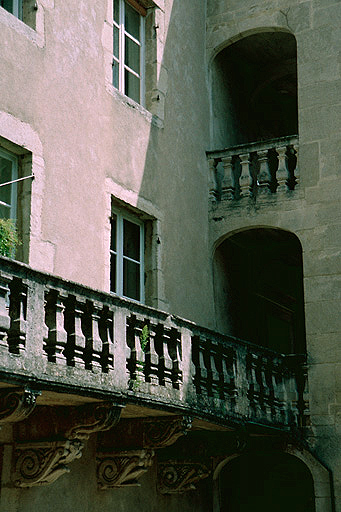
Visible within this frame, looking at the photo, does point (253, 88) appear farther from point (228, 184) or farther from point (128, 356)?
point (128, 356)

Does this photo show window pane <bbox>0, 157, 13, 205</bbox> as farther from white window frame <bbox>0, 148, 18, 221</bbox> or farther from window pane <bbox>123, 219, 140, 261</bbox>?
window pane <bbox>123, 219, 140, 261</bbox>

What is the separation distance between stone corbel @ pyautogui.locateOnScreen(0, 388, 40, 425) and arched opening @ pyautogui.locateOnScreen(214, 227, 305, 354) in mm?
5688

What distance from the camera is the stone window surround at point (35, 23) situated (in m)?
10.0

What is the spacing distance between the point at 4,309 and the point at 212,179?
6311 millimetres

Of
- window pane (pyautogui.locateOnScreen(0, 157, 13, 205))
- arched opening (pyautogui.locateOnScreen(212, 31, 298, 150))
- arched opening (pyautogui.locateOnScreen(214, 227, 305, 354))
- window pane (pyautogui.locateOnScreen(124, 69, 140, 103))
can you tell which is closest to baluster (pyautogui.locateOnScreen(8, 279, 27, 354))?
window pane (pyautogui.locateOnScreen(0, 157, 13, 205))

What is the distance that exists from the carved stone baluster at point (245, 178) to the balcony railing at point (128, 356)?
236 cm

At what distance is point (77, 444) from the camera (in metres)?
9.38

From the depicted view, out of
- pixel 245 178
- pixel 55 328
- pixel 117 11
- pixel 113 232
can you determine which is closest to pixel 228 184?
pixel 245 178

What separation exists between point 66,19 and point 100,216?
2.20 meters

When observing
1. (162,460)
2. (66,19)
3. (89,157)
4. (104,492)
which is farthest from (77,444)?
(66,19)

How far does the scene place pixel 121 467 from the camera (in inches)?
413

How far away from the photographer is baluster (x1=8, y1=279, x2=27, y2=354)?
7738mm

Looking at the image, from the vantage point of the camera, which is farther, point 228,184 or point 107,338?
point 228,184

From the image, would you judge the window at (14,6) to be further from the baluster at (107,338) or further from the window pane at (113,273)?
the baluster at (107,338)
